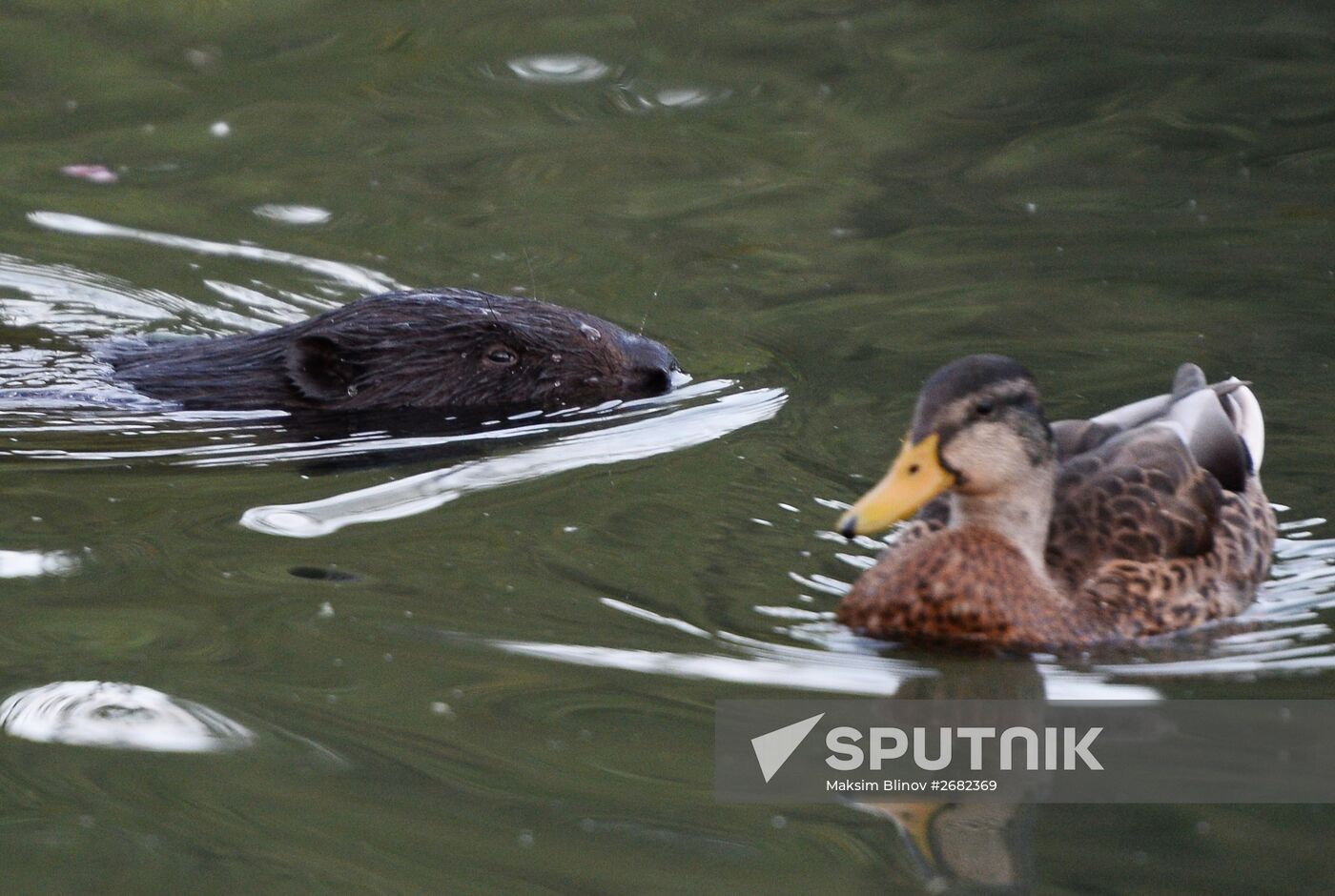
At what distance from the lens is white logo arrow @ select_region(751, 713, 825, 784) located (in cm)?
436

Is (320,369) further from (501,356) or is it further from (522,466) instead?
(522,466)

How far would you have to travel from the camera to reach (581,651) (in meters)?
4.97

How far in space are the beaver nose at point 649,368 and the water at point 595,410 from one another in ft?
0.62

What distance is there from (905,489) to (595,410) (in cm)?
270

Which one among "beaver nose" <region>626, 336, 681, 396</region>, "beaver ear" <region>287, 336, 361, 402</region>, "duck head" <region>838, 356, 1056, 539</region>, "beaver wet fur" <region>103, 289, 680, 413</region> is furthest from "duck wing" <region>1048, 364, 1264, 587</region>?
"beaver ear" <region>287, 336, 361, 402</region>

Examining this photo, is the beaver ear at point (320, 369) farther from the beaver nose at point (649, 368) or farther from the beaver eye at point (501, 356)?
the beaver nose at point (649, 368)

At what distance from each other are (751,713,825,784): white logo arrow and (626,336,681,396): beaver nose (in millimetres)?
3216

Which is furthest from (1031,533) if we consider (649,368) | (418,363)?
(418,363)

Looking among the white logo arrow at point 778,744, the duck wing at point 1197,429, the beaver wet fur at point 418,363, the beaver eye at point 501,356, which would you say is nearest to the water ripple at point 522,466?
the beaver wet fur at point 418,363

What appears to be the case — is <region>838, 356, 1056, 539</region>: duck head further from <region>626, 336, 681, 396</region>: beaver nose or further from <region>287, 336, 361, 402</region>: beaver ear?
<region>287, 336, 361, 402</region>: beaver ear

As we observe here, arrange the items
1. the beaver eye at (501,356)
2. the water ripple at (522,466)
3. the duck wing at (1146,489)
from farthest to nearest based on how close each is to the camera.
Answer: the beaver eye at (501,356) → the water ripple at (522,466) → the duck wing at (1146,489)

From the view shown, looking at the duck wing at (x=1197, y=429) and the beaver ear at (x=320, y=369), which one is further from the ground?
the beaver ear at (x=320, y=369)

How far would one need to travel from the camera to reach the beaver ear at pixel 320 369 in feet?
24.9

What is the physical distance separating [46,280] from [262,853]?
589 centimetres
